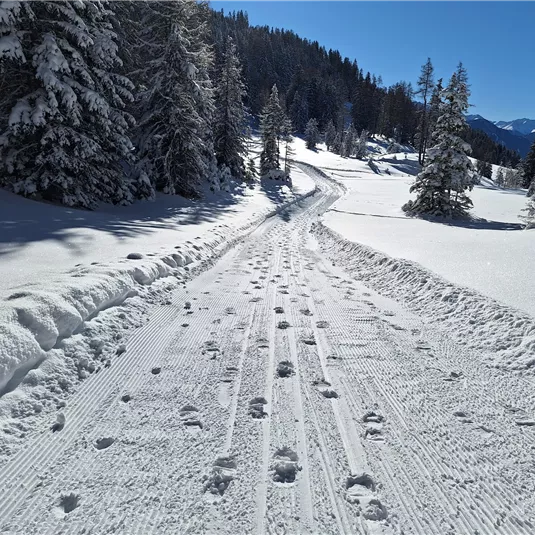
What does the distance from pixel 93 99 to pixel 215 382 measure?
11.5 meters

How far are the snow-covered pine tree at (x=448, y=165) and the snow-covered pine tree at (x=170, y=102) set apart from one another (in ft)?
42.0

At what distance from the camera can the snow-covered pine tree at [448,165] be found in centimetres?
1892

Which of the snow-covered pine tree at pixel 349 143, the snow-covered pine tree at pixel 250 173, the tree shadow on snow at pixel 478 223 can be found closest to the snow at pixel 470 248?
the tree shadow on snow at pixel 478 223

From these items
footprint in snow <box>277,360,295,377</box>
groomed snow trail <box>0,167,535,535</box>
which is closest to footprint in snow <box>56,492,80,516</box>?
groomed snow trail <box>0,167,535,535</box>

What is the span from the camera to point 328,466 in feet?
8.11

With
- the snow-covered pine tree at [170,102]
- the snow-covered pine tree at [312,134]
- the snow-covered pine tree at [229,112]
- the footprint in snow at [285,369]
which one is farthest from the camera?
the snow-covered pine tree at [312,134]

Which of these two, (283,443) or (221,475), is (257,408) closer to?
(283,443)

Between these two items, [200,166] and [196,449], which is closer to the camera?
[196,449]

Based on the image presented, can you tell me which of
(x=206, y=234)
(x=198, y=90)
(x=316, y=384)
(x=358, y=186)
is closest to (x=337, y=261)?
(x=206, y=234)

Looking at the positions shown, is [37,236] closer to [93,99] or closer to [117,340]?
[117,340]

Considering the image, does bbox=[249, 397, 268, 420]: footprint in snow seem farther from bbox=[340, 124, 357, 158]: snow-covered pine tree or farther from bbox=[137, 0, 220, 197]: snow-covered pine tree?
bbox=[340, 124, 357, 158]: snow-covered pine tree

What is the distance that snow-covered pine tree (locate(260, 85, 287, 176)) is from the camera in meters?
36.5

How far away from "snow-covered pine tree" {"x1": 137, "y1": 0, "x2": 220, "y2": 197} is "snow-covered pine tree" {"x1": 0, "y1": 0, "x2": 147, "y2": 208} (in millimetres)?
4724

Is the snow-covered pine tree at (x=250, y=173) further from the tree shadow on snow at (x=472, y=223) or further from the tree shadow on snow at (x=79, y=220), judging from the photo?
the tree shadow on snow at (x=79, y=220)
